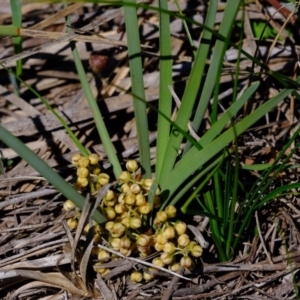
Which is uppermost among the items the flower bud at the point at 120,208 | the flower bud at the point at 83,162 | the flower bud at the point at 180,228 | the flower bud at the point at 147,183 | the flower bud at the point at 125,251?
the flower bud at the point at 83,162

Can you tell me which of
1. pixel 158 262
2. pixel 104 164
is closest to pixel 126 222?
pixel 158 262

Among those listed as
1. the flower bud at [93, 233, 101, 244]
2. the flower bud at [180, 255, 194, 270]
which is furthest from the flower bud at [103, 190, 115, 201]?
the flower bud at [180, 255, 194, 270]

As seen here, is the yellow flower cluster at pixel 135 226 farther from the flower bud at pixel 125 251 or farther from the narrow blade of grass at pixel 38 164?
the narrow blade of grass at pixel 38 164

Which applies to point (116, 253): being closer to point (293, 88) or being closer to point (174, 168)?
point (174, 168)

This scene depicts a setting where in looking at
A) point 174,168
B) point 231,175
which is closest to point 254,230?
point 231,175

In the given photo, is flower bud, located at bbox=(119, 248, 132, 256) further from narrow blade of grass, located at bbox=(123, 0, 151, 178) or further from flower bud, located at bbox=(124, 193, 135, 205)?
narrow blade of grass, located at bbox=(123, 0, 151, 178)

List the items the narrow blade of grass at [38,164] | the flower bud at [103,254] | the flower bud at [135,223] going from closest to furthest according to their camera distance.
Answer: the narrow blade of grass at [38,164] → the flower bud at [135,223] → the flower bud at [103,254]

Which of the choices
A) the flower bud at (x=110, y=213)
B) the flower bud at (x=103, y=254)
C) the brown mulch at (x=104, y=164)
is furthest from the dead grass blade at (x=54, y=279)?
the flower bud at (x=110, y=213)
